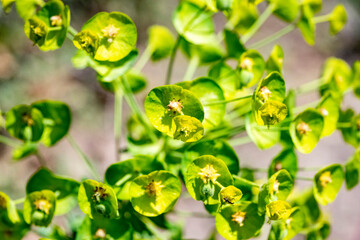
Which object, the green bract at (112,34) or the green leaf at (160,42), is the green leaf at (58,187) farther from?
the green leaf at (160,42)

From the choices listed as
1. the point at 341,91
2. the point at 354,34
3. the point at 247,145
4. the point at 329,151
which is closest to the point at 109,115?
the point at 247,145

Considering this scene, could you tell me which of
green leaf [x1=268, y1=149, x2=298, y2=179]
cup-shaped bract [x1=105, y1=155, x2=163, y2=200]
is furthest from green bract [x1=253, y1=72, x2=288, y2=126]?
cup-shaped bract [x1=105, y1=155, x2=163, y2=200]

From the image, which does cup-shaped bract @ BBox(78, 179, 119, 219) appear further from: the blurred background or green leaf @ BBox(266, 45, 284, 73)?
the blurred background

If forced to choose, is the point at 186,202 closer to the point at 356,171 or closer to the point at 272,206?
the point at 356,171

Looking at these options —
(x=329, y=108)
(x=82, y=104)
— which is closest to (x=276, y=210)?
(x=329, y=108)

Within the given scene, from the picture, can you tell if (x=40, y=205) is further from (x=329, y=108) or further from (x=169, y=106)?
(x=329, y=108)

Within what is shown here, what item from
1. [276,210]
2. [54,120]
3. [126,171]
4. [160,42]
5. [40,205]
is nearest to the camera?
[276,210]
